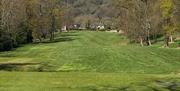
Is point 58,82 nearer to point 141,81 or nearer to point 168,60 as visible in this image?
point 141,81

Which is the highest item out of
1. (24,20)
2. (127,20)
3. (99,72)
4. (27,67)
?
(24,20)

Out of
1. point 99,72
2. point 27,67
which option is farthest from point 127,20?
point 99,72

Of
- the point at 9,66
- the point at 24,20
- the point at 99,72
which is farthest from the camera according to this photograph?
the point at 24,20

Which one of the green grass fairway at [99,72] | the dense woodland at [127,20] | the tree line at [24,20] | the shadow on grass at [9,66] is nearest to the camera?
the green grass fairway at [99,72]

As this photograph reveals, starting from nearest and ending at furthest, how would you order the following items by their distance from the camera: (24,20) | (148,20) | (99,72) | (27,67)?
1. (99,72)
2. (27,67)
3. (148,20)
4. (24,20)

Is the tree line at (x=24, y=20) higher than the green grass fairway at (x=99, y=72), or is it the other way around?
the tree line at (x=24, y=20)

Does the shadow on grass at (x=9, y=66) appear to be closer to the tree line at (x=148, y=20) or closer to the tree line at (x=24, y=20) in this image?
the tree line at (x=24, y=20)

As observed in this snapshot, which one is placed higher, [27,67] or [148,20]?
[148,20]

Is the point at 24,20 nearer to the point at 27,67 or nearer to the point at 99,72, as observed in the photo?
the point at 27,67

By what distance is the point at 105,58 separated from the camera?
49.8 m

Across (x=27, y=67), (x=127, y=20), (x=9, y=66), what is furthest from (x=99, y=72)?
(x=127, y=20)

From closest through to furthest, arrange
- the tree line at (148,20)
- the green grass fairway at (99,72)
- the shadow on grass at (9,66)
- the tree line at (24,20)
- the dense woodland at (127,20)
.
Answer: the green grass fairway at (99,72), the shadow on grass at (9,66), the dense woodland at (127,20), the tree line at (24,20), the tree line at (148,20)

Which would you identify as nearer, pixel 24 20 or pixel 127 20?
pixel 127 20

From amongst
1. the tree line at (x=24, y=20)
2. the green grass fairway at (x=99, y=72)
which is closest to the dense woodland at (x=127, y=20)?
the tree line at (x=24, y=20)
